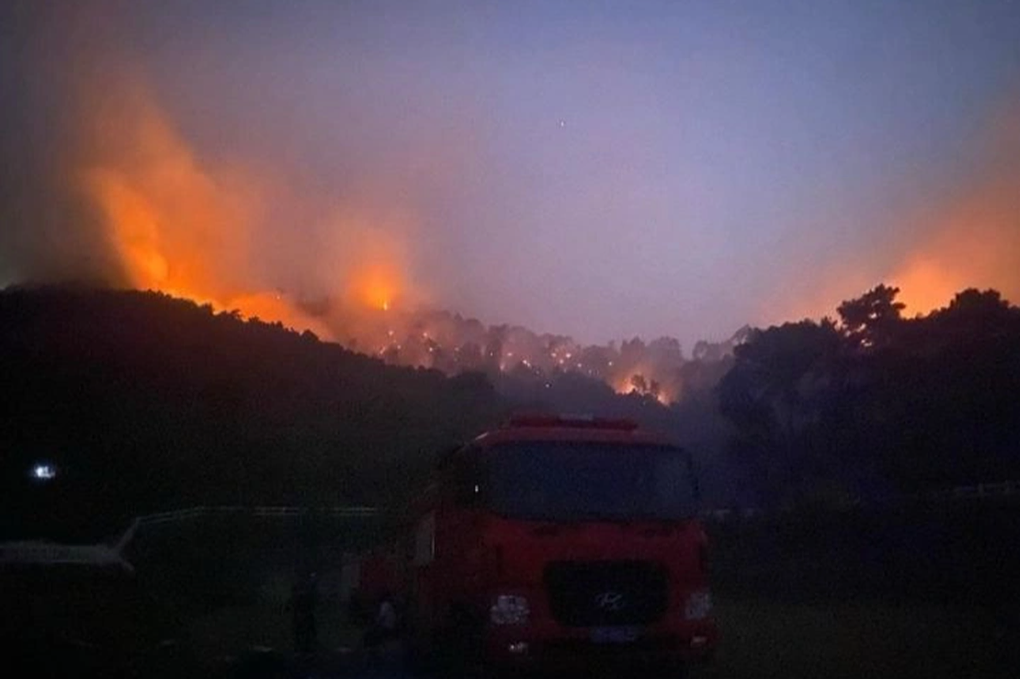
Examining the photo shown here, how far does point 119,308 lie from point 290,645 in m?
60.0

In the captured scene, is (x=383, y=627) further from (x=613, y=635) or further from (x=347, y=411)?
(x=347, y=411)

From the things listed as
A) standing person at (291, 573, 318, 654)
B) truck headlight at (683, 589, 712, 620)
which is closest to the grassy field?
truck headlight at (683, 589, 712, 620)

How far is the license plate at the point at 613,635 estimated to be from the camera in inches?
576

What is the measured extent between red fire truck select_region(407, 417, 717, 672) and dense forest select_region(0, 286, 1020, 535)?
40.7 ft

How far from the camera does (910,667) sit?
16.6 metres

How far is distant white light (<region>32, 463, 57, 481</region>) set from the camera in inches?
1890

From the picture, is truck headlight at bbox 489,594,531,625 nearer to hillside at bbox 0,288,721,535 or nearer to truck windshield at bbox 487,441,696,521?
truck windshield at bbox 487,441,696,521

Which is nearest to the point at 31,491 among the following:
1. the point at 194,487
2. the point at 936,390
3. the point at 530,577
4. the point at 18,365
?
the point at 194,487

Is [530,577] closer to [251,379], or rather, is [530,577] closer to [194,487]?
[194,487]

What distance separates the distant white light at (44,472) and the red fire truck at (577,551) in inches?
1409

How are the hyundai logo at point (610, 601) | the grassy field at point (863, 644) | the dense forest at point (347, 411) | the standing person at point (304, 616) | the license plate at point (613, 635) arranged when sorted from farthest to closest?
the dense forest at point (347, 411) < the standing person at point (304, 616) < the grassy field at point (863, 644) < the hyundai logo at point (610, 601) < the license plate at point (613, 635)

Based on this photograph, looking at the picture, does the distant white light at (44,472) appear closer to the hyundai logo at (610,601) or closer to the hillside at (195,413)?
the hillside at (195,413)

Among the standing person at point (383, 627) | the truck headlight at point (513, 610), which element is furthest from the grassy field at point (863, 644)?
the standing person at point (383, 627)

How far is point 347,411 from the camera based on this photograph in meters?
72.1
